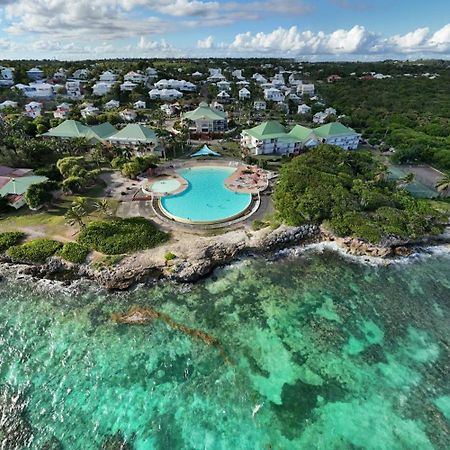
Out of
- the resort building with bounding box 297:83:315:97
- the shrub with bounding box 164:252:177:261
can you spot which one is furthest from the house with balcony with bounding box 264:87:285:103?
the shrub with bounding box 164:252:177:261

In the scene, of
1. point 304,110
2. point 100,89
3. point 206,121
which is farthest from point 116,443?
point 100,89

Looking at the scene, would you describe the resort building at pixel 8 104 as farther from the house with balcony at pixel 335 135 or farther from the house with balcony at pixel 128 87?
the house with balcony at pixel 335 135

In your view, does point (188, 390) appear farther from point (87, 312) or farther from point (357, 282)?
point (357, 282)

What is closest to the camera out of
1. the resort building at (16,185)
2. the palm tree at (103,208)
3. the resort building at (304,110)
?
the palm tree at (103,208)

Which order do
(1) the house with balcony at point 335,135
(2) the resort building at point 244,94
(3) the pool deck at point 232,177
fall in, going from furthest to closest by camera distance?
(2) the resort building at point 244,94
(1) the house with balcony at point 335,135
(3) the pool deck at point 232,177

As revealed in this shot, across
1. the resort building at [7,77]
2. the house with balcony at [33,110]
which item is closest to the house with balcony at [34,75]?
the resort building at [7,77]

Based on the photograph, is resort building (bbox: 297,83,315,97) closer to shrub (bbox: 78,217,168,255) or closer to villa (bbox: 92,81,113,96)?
villa (bbox: 92,81,113,96)

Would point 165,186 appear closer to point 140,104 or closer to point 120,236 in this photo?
point 120,236
